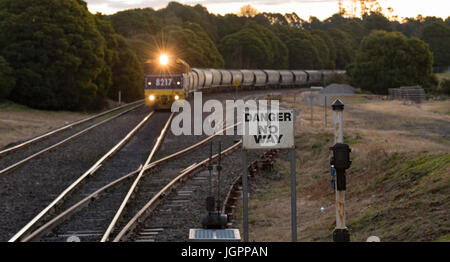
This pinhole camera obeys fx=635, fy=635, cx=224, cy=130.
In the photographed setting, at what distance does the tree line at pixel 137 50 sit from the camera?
40.2m

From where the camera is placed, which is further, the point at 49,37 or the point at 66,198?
the point at 49,37

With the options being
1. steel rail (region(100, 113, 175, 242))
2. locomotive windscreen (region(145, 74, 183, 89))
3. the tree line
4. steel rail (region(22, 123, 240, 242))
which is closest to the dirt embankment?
the tree line

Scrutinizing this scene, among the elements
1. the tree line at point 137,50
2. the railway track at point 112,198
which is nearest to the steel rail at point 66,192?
the railway track at point 112,198

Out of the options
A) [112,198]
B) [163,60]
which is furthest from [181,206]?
[163,60]

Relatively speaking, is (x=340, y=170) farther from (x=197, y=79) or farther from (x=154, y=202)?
(x=197, y=79)

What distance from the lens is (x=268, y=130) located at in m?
7.96

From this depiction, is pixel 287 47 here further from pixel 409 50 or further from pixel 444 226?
pixel 444 226

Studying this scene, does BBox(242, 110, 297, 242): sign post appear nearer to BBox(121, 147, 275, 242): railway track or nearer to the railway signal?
the railway signal

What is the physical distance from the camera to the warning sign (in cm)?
793

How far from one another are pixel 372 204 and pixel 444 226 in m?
3.63

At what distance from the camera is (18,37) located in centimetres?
4047

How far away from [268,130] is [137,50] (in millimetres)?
57366

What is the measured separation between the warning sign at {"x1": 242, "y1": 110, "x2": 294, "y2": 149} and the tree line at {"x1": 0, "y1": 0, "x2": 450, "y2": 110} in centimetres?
3235
